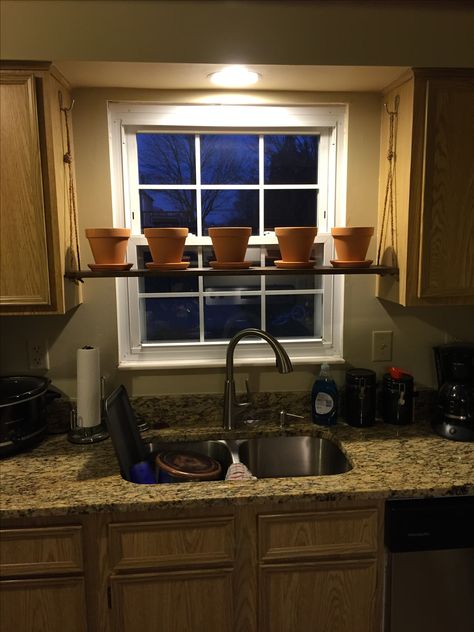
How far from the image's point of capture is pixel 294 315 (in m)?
2.20


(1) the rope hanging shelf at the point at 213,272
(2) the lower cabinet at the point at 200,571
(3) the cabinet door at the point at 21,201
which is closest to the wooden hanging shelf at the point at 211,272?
(1) the rope hanging shelf at the point at 213,272

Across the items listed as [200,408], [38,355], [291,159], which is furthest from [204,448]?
[291,159]

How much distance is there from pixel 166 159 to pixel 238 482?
1272 mm

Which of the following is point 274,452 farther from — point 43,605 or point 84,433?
point 43,605

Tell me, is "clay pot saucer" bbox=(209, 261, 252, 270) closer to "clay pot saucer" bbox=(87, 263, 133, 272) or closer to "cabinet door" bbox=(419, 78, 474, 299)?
"clay pot saucer" bbox=(87, 263, 133, 272)

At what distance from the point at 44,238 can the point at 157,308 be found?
613mm

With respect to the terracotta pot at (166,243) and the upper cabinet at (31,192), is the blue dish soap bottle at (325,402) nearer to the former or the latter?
the terracotta pot at (166,243)

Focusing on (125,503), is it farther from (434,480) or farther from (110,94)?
(110,94)

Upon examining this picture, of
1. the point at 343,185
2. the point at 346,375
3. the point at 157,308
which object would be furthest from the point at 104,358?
the point at 343,185

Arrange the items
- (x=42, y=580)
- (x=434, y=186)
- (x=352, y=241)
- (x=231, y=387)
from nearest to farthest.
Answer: (x=42, y=580), (x=434, y=186), (x=352, y=241), (x=231, y=387)

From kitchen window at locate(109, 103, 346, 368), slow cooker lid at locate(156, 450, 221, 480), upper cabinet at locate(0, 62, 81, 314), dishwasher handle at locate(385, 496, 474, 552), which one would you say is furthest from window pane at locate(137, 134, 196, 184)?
dishwasher handle at locate(385, 496, 474, 552)

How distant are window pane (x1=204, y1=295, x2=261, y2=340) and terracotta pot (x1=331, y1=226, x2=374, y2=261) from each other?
0.45 meters

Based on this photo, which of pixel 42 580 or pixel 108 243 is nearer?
pixel 42 580

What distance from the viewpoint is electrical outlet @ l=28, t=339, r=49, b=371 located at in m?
1.99
